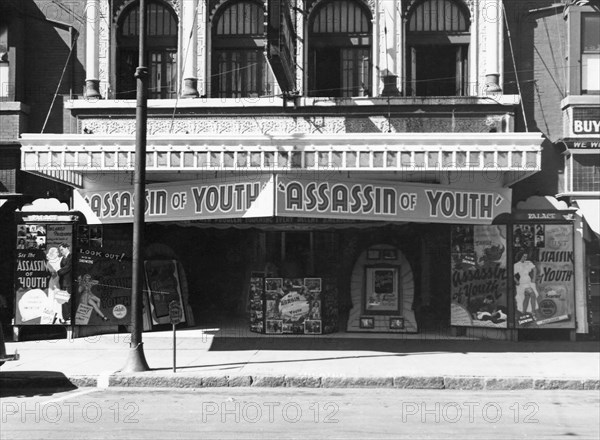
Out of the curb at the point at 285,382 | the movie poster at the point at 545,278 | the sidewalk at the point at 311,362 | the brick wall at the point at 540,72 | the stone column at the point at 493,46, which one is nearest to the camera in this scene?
the curb at the point at 285,382

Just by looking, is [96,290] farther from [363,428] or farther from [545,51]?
[545,51]

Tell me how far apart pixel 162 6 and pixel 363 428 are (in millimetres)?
11409

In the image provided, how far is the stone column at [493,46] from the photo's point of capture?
601 inches

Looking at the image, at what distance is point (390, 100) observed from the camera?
15.4 meters

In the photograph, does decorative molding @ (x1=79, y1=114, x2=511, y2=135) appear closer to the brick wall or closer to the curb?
the brick wall

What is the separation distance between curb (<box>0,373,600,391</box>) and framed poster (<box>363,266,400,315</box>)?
4.70 meters

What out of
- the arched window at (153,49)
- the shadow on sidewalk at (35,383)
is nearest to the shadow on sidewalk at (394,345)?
the shadow on sidewalk at (35,383)

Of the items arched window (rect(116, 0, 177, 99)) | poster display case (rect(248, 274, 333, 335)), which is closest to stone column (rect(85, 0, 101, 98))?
arched window (rect(116, 0, 177, 99))

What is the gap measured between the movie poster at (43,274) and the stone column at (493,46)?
939cm

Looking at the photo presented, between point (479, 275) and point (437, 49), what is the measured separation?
5.05 metres

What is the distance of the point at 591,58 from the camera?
15406mm

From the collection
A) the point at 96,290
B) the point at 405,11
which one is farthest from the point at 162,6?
the point at 96,290

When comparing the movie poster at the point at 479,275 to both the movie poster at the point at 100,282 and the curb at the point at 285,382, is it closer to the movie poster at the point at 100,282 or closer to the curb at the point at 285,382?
the curb at the point at 285,382

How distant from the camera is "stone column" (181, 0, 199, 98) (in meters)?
15.8
